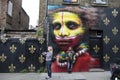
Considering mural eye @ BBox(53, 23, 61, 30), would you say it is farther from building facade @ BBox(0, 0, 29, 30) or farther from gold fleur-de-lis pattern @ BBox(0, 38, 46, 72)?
building facade @ BBox(0, 0, 29, 30)

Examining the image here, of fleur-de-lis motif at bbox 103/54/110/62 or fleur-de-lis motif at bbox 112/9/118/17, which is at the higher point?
fleur-de-lis motif at bbox 112/9/118/17

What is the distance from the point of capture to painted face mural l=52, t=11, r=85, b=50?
23.0 metres

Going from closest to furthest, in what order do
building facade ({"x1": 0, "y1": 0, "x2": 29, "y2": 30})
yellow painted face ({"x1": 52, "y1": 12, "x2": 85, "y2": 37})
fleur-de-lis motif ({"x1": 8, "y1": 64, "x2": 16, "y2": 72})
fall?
fleur-de-lis motif ({"x1": 8, "y1": 64, "x2": 16, "y2": 72}) < yellow painted face ({"x1": 52, "y1": 12, "x2": 85, "y2": 37}) < building facade ({"x1": 0, "y1": 0, "x2": 29, "y2": 30})

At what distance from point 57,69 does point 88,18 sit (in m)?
4.13

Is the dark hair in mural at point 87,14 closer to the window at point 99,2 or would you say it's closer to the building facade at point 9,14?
the window at point 99,2

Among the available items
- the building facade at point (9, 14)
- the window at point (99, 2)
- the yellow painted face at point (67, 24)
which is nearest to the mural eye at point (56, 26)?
the yellow painted face at point (67, 24)

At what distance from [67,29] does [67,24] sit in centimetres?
36

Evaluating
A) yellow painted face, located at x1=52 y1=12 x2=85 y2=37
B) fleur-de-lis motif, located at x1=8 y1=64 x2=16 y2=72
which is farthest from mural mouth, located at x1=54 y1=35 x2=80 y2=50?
fleur-de-lis motif, located at x1=8 y1=64 x2=16 y2=72

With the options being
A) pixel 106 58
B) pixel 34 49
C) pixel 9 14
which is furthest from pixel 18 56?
pixel 9 14

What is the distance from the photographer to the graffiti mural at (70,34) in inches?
904

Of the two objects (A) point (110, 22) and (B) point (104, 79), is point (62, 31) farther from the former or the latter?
(B) point (104, 79)

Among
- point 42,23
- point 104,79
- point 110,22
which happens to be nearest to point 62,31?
point 42,23

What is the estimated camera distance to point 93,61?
76.2 feet

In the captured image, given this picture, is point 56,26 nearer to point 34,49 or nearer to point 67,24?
point 67,24
